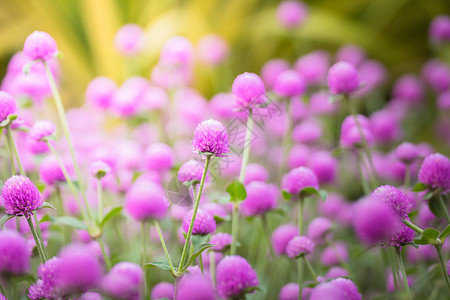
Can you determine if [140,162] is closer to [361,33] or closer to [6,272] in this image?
[6,272]

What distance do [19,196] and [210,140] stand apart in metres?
0.29

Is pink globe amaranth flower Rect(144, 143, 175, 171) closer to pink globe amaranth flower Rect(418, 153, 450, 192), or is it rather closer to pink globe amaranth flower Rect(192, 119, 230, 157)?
pink globe amaranth flower Rect(192, 119, 230, 157)

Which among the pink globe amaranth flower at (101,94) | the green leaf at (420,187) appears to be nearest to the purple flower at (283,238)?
the green leaf at (420,187)

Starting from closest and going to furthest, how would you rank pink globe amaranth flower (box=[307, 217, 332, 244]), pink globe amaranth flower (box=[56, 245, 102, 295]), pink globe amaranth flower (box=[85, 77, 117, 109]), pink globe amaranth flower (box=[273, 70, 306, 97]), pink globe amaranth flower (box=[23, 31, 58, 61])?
pink globe amaranth flower (box=[56, 245, 102, 295]) < pink globe amaranth flower (box=[23, 31, 58, 61]) < pink globe amaranth flower (box=[307, 217, 332, 244]) < pink globe amaranth flower (box=[273, 70, 306, 97]) < pink globe amaranth flower (box=[85, 77, 117, 109])

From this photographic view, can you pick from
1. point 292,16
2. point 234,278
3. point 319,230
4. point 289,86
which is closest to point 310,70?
point 292,16

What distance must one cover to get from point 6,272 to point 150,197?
7.3 inches

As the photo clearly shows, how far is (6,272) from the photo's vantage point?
0.47m

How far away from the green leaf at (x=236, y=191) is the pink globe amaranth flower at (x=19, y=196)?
1.00 ft

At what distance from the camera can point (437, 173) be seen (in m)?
0.62

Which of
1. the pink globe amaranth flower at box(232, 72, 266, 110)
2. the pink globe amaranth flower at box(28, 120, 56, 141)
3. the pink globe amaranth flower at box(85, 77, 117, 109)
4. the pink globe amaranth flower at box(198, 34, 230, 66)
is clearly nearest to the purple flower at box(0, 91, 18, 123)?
the pink globe amaranth flower at box(28, 120, 56, 141)

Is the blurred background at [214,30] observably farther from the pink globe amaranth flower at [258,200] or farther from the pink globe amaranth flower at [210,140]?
the pink globe amaranth flower at [210,140]

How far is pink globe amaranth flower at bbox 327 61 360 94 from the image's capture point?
79 centimetres

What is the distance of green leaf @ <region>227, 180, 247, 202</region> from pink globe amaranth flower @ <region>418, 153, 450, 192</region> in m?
0.28

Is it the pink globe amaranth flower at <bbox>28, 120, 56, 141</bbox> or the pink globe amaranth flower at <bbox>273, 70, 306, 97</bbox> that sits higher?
the pink globe amaranth flower at <bbox>273, 70, 306, 97</bbox>
